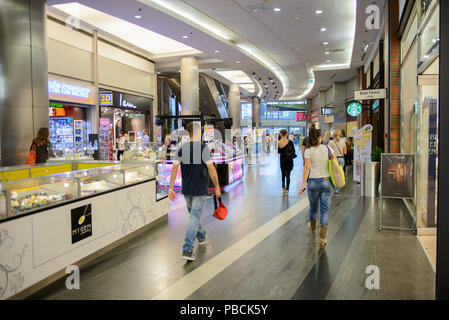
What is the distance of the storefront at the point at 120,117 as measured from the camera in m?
13.9

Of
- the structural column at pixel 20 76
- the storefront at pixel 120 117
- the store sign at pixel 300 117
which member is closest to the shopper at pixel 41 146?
the structural column at pixel 20 76

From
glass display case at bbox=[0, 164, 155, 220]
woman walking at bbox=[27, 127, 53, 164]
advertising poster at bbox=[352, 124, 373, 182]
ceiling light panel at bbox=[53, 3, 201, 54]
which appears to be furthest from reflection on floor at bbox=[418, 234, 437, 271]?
ceiling light panel at bbox=[53, 3, 201, 54]

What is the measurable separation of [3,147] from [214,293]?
635cm

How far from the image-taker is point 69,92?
1165cm

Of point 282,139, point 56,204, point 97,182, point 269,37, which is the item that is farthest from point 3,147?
point 269,37

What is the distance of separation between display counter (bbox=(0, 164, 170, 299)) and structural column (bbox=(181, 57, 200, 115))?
10.8 meters

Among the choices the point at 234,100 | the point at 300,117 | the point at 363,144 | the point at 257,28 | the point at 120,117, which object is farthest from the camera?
the point at 300,117

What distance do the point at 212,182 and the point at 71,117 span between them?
7530 millimetres

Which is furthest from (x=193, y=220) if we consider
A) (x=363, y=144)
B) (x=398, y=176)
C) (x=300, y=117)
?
(x=300, y=117)

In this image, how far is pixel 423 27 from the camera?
470 cm

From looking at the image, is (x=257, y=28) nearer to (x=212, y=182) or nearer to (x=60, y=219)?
(x=212, y=182)

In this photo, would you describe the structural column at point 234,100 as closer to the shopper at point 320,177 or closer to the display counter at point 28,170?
the display counter at point 28,170

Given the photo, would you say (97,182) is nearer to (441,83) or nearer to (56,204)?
(56,204)
